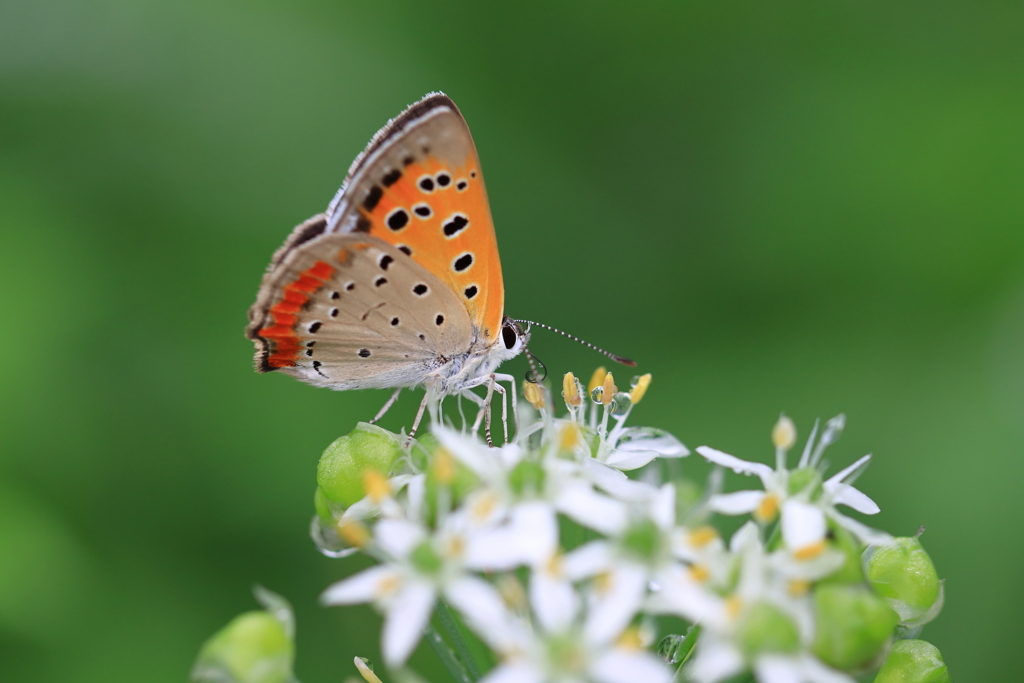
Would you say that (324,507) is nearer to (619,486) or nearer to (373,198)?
(619,486)

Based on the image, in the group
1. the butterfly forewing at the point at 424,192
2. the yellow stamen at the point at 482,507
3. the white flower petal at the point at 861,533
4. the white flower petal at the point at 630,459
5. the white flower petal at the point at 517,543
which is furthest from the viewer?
the butterfly forewing at the point at 424,192

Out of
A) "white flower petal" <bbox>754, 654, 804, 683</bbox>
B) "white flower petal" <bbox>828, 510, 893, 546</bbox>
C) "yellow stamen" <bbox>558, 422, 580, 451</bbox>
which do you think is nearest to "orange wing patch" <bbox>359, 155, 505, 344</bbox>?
"yellow stamen" <bbox>558, 422, 580, 451</bbox>

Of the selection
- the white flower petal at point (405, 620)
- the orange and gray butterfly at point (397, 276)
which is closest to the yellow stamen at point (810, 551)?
the white flower petal at point (405, 620)

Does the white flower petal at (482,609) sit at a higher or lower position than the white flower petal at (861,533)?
lower

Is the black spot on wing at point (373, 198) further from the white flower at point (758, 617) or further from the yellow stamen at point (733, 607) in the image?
the yellow stamen at point (733, 607)

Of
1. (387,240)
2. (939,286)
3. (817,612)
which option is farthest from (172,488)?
(939,286)

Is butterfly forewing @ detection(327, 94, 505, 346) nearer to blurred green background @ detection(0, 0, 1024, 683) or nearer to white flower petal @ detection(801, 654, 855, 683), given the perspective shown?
blurred green background @ detection(0, 0, 1024, 683)

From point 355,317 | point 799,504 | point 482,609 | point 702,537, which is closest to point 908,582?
point 799,504
